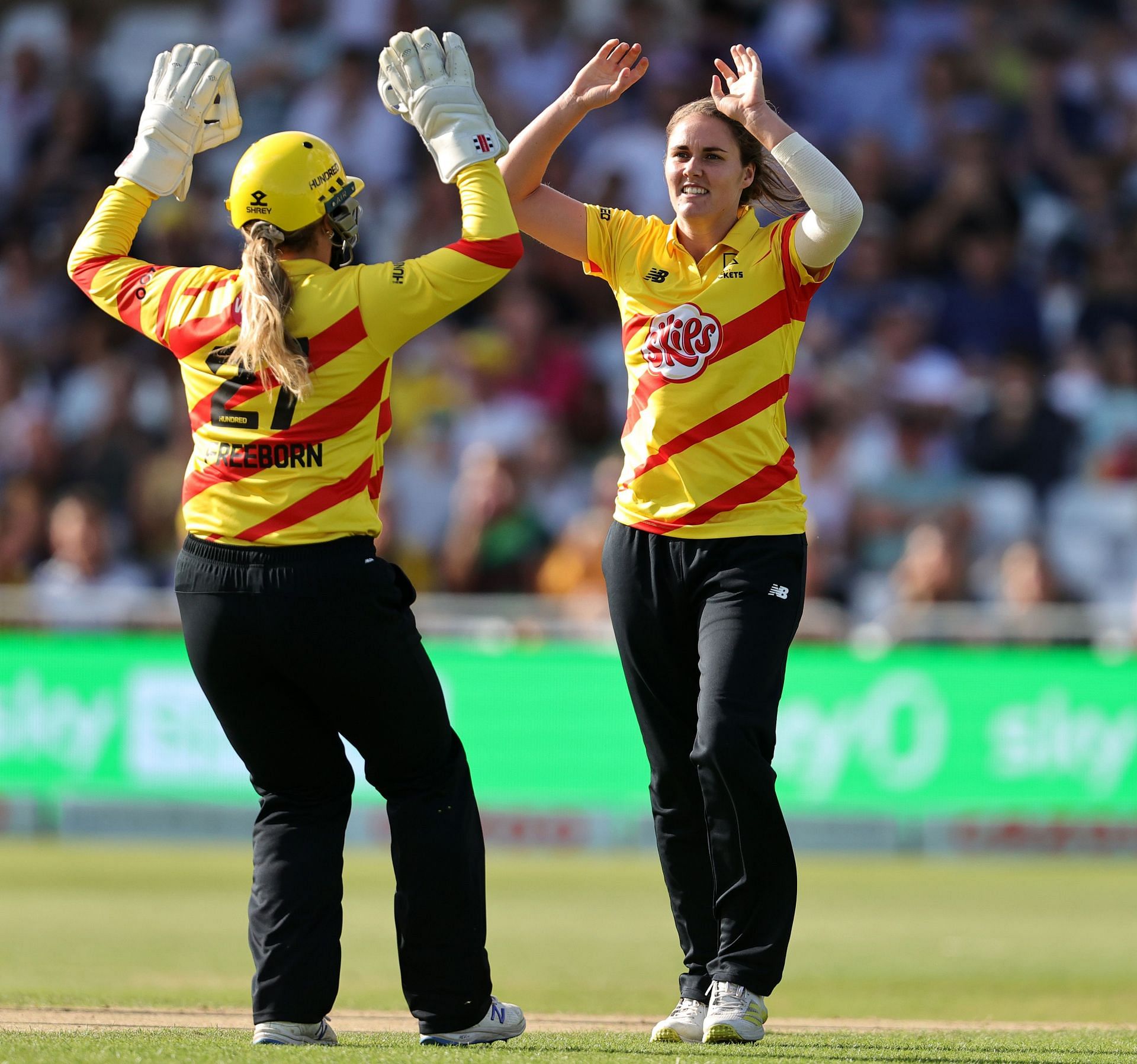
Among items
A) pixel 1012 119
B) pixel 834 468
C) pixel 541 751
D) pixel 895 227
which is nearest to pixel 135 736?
pixel 541 751

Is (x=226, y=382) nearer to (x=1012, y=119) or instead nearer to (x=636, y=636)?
(x=636, y=636)

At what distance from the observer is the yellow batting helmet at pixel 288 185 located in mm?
5078

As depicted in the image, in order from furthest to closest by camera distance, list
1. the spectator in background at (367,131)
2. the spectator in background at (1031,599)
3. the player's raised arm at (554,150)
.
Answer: the spectator in background at (367,131) < the spectator in background at (1031,599) < the player's raised arm at (554,150)

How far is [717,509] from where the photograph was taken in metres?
5.54

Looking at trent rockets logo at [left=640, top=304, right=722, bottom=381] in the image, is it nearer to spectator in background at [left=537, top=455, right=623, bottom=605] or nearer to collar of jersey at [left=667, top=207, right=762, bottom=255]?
collar of jersey at [left=667, top=207, right=762, bottom=255]

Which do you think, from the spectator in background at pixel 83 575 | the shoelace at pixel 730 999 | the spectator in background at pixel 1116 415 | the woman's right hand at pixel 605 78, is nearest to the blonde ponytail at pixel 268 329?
the woman's right hand at pixel 605 78

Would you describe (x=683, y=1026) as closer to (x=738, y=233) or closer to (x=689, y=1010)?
(x=689, y=1010)

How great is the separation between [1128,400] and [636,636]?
979 centimetres

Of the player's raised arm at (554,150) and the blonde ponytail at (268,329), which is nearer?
the blonde ponytail at (268,329)

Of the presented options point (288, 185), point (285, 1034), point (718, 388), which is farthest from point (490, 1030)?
point (288, 185)

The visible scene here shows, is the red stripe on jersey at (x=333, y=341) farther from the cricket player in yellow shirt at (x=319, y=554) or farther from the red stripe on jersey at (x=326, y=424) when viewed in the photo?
the red stripe on jersey at (x=326, y=424)

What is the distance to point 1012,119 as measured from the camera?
1616cm

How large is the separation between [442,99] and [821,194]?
1096 mm

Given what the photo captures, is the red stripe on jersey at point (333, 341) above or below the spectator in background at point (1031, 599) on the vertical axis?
above
